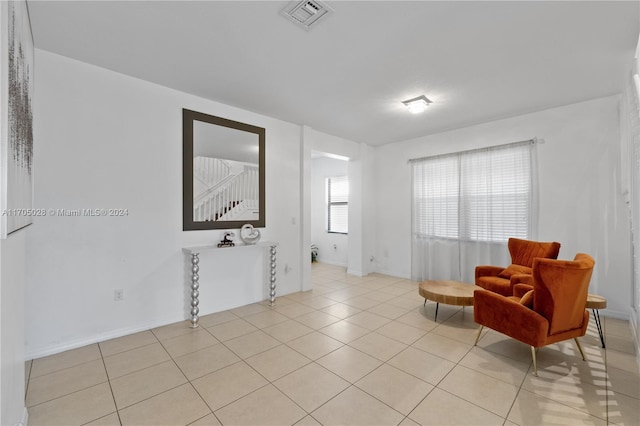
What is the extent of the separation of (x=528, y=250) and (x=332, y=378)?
10.3 feet

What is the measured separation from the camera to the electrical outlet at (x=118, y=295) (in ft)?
9.45

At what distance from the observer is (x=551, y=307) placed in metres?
2.19

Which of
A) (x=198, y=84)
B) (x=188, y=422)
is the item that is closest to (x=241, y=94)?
(x=198, y=84)

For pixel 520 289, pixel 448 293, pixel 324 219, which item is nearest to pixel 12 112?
pixel 448 293

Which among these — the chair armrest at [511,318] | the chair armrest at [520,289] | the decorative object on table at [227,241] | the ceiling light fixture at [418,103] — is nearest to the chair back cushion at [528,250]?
the chair armrest at [520,289]

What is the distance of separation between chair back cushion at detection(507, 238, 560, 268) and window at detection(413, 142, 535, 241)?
383 millimetres

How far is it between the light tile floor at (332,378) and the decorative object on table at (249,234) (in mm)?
1059

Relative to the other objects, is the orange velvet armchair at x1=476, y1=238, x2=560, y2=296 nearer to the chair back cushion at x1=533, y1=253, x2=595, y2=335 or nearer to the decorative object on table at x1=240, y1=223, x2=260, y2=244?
the chair back cushion at x1=533, y1=253, x2=595, y2=335

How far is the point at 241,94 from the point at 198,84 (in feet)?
1.60

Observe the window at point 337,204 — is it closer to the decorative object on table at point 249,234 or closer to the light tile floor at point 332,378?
the decorative object on table at point 249,234

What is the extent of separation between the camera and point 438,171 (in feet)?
16.2

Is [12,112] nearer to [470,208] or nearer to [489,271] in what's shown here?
[489,271]

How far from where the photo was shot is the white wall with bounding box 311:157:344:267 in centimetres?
684

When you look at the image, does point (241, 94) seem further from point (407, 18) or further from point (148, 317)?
point (148, 317)
